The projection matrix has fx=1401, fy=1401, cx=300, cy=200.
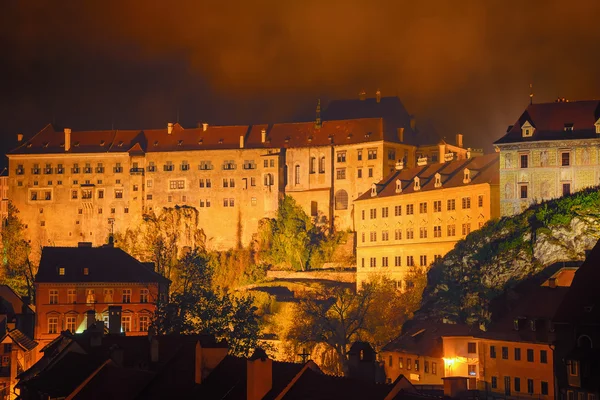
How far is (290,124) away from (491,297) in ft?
245

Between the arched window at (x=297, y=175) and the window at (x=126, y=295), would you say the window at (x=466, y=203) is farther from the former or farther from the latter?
the arched window at (x=297, y=175)

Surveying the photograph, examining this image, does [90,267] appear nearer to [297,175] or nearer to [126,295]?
[126,295]

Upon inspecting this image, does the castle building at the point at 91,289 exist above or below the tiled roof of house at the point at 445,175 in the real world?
below

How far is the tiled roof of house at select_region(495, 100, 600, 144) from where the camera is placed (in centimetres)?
10844

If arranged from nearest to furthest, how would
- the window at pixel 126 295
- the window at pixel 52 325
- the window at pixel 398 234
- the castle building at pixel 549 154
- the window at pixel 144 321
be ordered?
the window at pixel 52 325 → the castle building at pixel 549 154 → the window at pixel 144 321 → the window at pixel 126 295 → the window at pixel 398 234

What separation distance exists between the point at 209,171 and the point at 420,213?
4651 centimetres

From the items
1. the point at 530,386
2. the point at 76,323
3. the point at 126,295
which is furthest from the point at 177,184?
the point at 530,386

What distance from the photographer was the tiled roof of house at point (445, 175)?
11925 cm

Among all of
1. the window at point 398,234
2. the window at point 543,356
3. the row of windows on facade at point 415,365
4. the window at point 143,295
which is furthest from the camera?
the window at point 398,234

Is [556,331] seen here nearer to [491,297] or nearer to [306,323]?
[491,297]

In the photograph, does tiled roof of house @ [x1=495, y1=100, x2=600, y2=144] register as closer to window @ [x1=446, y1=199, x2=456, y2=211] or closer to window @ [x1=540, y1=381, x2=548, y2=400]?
window @ [x1=446, y1=199, x2=456, y2=211]

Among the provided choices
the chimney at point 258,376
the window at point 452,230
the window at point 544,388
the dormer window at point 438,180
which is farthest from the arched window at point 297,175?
the chimney at point 258,376

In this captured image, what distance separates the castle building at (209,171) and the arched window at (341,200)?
11 centimetres

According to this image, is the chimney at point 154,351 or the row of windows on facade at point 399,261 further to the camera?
the row of windows on facade at point 399,261
